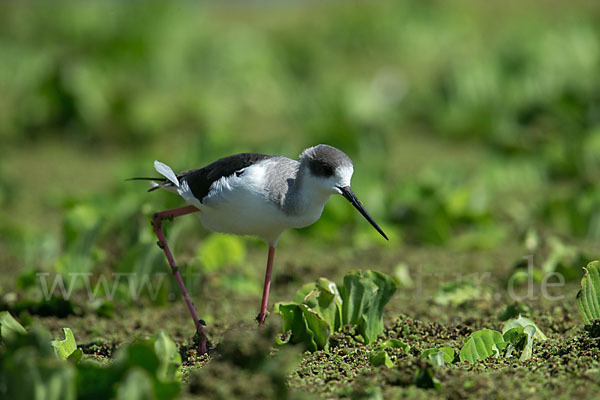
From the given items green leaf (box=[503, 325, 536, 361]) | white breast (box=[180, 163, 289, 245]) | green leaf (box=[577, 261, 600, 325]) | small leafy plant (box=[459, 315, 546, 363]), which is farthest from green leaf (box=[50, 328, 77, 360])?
green leaf (box=[577, 261, 600, 325])

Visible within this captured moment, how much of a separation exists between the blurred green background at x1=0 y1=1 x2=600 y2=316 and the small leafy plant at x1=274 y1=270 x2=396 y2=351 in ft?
3.89

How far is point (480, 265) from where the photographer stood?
4625 millimetres

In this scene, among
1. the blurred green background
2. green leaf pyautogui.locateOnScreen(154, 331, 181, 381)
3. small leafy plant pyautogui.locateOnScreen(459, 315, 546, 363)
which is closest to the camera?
green leaf pyautogui.locateOnScreen(154, 331, 181, 381)

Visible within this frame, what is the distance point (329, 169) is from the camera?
9.92 ft

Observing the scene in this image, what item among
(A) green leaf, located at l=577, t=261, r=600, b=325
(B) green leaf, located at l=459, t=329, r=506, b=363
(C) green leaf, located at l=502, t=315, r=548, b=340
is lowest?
(B) green leaf, located at l=459, t=329, r=506, b=363

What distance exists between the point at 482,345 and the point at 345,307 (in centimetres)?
62

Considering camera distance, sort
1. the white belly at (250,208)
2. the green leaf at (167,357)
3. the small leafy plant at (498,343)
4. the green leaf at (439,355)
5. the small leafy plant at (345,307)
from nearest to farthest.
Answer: the green leaf at (167,357)
the green leaf at (439,355)
the small leafy plant at (498,343)
the white belly at (250,208)
the small leafy plant at (345,307)

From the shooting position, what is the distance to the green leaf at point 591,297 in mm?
3106

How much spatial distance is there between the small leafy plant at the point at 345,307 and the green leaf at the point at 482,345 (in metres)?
0.42

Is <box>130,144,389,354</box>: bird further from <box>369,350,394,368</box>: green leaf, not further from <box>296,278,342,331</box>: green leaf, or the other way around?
<box>369,350,394,368</box>: green leaf

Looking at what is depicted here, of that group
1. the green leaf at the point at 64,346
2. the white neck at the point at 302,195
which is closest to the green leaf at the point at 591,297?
the white neck at the point at 302,195

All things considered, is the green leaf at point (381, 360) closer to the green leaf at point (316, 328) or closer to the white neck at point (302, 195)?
the green leaf at point (316, 328)

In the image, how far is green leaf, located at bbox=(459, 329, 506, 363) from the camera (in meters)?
2.96

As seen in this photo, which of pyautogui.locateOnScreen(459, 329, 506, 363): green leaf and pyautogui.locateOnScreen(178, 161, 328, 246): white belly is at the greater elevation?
pyautogui.locateOnScreen(178, 161, 328, 246): white belly
